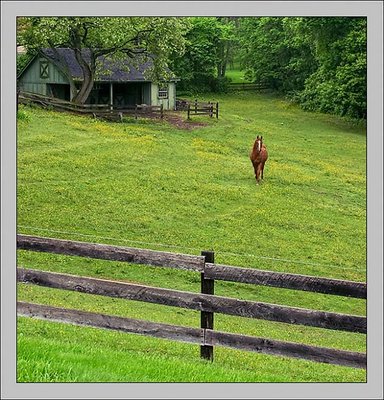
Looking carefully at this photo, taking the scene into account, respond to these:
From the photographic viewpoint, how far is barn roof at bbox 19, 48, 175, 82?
43125 millimetres

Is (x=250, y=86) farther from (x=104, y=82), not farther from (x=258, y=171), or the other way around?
(x=258, y=171)

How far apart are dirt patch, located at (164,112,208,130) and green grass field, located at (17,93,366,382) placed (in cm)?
96

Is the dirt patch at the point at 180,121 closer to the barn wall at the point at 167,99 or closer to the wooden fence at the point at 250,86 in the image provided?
the barn wall at the point at 167,99

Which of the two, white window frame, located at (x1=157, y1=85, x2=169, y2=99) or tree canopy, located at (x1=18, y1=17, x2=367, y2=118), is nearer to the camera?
tree canopy, located at (x1=18, y1=17, x2=367, y2=118)

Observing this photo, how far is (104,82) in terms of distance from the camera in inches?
1778

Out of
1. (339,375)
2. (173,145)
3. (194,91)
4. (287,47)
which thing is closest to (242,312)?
(339,375)

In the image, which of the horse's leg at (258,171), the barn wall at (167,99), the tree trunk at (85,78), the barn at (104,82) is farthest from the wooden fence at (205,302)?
the barn wall at (167,99)

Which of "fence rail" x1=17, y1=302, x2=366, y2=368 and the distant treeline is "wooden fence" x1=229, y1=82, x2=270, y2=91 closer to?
the distant treeline

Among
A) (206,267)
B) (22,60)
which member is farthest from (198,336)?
(22,60)

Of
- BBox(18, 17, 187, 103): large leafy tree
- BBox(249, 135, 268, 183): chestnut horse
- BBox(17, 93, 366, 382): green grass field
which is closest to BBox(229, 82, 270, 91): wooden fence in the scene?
BBox(18, 17, 187, 103): large leafy tree

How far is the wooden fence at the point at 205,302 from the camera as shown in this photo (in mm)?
6719

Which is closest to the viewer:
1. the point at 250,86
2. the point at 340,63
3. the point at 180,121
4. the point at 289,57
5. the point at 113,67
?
the point at 180,121

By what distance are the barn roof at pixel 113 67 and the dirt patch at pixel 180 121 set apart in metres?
3.71

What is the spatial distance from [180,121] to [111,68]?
7.13 meters
